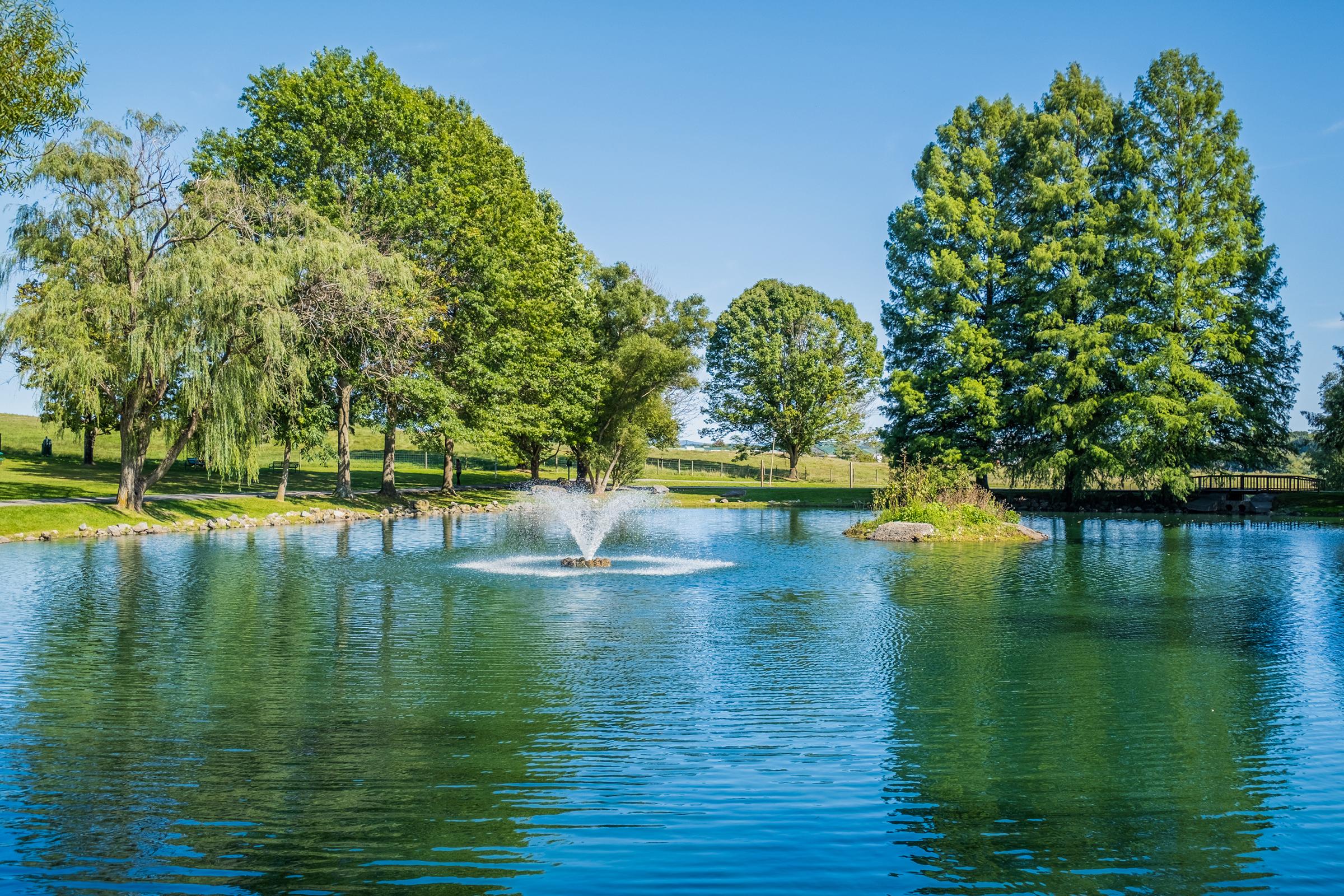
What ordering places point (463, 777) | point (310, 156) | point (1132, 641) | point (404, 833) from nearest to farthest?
point (404, 833), point (463, 777), point (1132, 641), point (310, 156)

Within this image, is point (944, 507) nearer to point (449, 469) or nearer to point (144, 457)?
point (144, 457)

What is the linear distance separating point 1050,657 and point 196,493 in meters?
36.0

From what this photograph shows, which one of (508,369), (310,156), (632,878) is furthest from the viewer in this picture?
(508,369)

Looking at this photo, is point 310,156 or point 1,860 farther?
point 310,156

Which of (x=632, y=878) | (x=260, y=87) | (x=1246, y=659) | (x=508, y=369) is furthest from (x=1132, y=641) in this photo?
(x=260, y=87)

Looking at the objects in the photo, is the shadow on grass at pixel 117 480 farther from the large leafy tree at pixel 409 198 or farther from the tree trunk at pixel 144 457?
the large leafy tree at pixel 409 198

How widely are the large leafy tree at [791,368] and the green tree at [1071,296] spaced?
2716 cm

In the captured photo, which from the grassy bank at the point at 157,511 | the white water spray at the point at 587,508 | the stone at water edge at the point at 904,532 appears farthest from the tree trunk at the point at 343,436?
the stone at water edge at the point at 904,532

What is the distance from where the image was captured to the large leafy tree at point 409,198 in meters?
38.5

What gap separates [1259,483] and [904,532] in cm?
3897

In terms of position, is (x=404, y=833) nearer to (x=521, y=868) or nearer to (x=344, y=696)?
(x=521, y=868)

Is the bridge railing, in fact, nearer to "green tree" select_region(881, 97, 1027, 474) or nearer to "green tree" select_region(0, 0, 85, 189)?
"green tree" select_region(881, 97, 1027, 474)

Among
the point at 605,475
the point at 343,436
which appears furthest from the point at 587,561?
the point at 605,475

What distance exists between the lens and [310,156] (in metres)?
38.3
